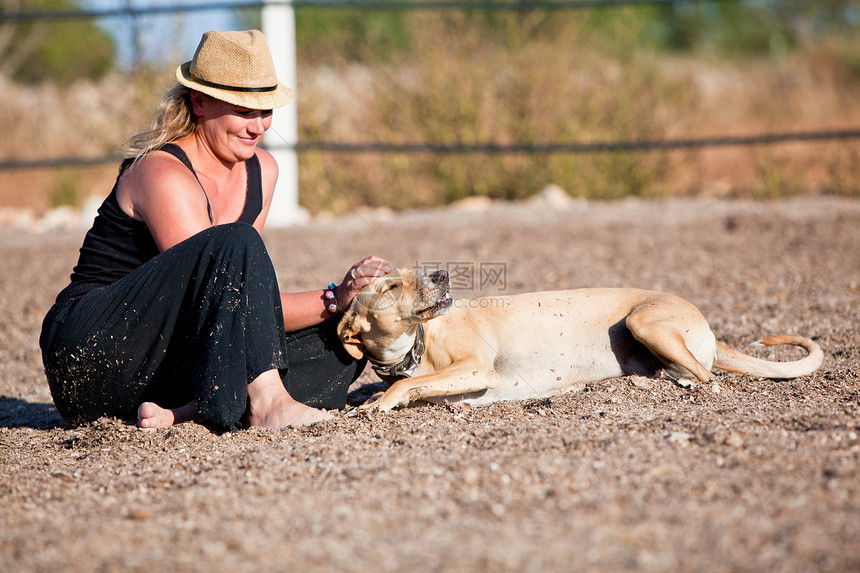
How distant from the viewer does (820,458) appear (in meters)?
2.27

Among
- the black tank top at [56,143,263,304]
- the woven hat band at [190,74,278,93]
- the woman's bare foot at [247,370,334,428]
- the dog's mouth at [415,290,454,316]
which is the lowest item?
the woman's bare foot at [247,370,334,428]

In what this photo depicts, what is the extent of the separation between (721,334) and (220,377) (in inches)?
104

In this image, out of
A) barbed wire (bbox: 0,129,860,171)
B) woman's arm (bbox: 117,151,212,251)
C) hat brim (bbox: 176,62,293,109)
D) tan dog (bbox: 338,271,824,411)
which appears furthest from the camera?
barbed wire (bbox: 0,129,860,171)

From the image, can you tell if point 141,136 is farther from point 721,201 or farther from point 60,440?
point 721,201

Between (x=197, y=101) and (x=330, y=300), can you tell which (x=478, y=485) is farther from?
(x=197, y=101)

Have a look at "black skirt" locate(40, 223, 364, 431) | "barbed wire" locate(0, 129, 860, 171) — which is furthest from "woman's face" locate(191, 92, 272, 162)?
"barbed wire" locate(0, 129, 860, 171)

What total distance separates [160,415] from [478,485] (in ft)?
4.48

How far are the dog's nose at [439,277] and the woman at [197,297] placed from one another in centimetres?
32

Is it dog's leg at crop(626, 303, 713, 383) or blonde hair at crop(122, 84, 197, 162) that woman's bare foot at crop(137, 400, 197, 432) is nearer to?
blonde hair at crop(122, 84, 197, 162)

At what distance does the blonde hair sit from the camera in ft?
10.5

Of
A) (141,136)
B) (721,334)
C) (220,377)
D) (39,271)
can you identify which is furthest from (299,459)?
(39,271)

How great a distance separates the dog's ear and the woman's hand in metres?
0.05

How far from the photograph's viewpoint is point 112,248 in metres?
3.14

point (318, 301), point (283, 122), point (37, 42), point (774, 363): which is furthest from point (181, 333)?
point (37, 42)
